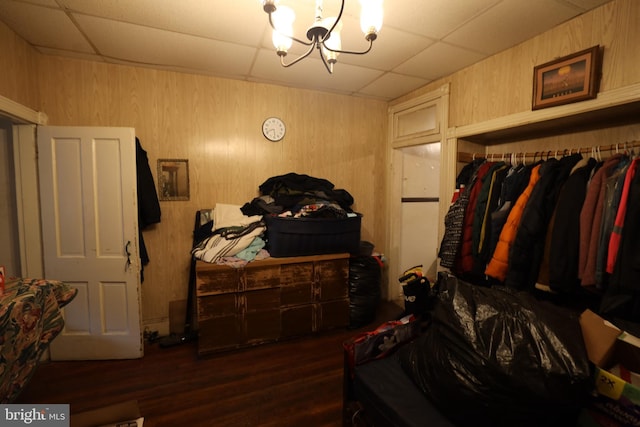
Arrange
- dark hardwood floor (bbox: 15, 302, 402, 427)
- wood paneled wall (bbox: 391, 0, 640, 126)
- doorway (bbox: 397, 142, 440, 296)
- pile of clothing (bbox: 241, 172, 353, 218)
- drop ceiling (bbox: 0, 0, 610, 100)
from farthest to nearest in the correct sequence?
doorway (bbox: 397, 142, 440, 296) < pile of clothing (bbox: 241, 172, 353, 218) < dark hardwood floor (bbox: 15, 302, 402, 427) < drop ceiling (bbox: 0, 0, 610, 100) < wood paneled wall (bbox: 391, 0, 640, 126)

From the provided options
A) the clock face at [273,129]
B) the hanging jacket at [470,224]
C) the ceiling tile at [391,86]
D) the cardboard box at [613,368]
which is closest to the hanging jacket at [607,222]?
the cardboard box at [613,368]

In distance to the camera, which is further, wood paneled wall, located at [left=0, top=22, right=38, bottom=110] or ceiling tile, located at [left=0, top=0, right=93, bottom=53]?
wood paneled wall, located at [left=0, top=22, right=38, bottom=110]

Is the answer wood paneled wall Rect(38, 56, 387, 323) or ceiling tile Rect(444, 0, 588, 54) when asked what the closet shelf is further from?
wood paneled wall Rect(38, 56, 387, 323)

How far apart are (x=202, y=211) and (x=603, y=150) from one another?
3.02m

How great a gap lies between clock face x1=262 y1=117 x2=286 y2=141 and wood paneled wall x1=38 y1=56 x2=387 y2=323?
0.17 feet

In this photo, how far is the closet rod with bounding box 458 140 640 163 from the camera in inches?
63.7

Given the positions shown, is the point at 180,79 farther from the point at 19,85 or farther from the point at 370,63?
the point at 370,63

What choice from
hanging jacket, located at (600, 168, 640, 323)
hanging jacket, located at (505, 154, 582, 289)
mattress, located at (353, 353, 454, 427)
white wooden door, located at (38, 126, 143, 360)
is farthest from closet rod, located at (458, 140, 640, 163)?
white wooden door, located at (38, 126, 143, 360)

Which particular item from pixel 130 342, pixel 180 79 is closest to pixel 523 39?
pixel 180 79

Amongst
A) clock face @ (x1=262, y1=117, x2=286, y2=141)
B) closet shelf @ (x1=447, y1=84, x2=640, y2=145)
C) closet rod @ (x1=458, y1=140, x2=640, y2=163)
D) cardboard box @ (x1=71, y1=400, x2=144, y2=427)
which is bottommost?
cardboard box @ (x1=71, y1=400, x2=144, y2=427)

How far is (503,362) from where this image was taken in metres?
1.01

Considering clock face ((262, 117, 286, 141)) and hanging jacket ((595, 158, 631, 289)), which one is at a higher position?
clock face ((262, 117, 286, 141))

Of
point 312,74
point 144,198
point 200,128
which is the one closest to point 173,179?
point 144,198

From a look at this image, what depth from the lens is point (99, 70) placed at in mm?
2355
